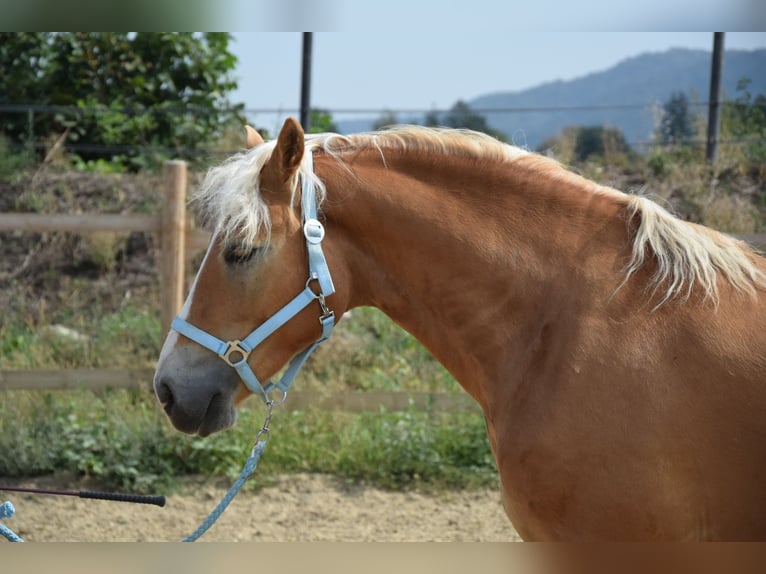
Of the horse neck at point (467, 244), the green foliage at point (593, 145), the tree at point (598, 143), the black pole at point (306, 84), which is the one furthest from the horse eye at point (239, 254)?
the tree at point (598, 143)

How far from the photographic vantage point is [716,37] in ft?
24.6

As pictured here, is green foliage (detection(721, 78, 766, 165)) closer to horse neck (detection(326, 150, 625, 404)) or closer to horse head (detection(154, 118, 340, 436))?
horse neck (detection(326, 150, 625, 404))

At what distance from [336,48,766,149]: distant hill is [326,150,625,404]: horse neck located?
511 millimetres

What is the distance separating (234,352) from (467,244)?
0.76 meters

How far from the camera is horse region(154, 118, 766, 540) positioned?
2055 mm

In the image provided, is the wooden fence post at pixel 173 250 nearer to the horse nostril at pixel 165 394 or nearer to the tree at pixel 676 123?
the horse nostril at pixel 165 394

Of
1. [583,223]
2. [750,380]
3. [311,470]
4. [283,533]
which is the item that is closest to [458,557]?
[750,380]

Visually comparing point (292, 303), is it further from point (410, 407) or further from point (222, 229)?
point (410, 407)

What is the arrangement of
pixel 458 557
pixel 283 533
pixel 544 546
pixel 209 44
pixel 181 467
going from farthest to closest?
pixel 209 44 < pixel 181 467 < pixel 283 533 < pixel 544 546 < pixel 458 557

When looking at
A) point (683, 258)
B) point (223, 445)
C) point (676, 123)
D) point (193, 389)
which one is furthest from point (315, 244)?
point (676, 123)

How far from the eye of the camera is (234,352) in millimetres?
2404

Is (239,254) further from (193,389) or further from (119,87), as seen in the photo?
(119,87)

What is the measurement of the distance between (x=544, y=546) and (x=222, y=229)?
4.94 feet

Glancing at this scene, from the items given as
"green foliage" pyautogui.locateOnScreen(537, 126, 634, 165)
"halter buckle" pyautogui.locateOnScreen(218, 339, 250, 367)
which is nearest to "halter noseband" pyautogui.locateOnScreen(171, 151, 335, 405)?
"halter buckle" pyautogui.locateOnScreen(218, 339, 250, 367)
